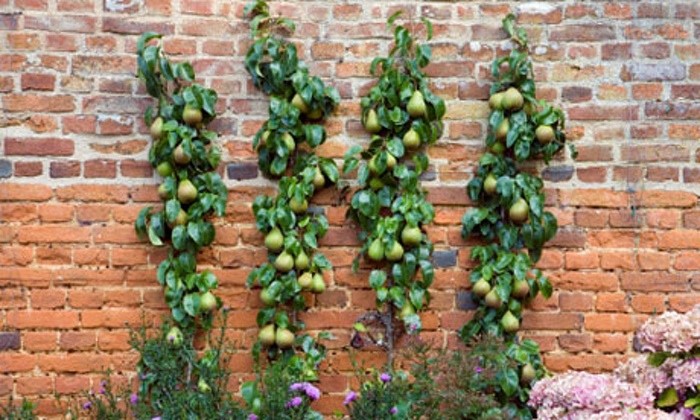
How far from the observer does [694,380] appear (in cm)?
274

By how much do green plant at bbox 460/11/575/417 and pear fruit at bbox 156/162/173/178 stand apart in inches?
47.1

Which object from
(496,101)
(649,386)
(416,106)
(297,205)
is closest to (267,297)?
(297,205)

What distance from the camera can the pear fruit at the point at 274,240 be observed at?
10.7ft

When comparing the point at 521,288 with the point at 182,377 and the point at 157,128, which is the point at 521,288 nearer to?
the point at 182,377

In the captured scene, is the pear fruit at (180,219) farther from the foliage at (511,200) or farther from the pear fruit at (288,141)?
the foliage at (511,200)

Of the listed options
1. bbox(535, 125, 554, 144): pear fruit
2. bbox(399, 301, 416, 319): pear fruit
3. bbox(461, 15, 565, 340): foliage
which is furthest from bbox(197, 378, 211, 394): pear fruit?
bbox(535, 125, 554, 144): pear fruit

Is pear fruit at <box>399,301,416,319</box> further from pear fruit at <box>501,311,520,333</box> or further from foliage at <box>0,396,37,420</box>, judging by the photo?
foliage at <box>0,396,37,420</box>

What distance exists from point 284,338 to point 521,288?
95cm

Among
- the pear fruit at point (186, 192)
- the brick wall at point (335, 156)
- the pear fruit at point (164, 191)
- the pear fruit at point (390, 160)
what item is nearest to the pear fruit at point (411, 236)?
the brick wall at point (335, 156)

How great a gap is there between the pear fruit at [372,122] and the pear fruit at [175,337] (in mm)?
1104

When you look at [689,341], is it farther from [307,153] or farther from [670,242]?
[307,153]

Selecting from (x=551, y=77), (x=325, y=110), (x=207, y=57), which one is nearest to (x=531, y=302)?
(x=551, y=77)

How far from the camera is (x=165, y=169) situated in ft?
10.7

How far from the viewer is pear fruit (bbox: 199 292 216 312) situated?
3.24 metres
